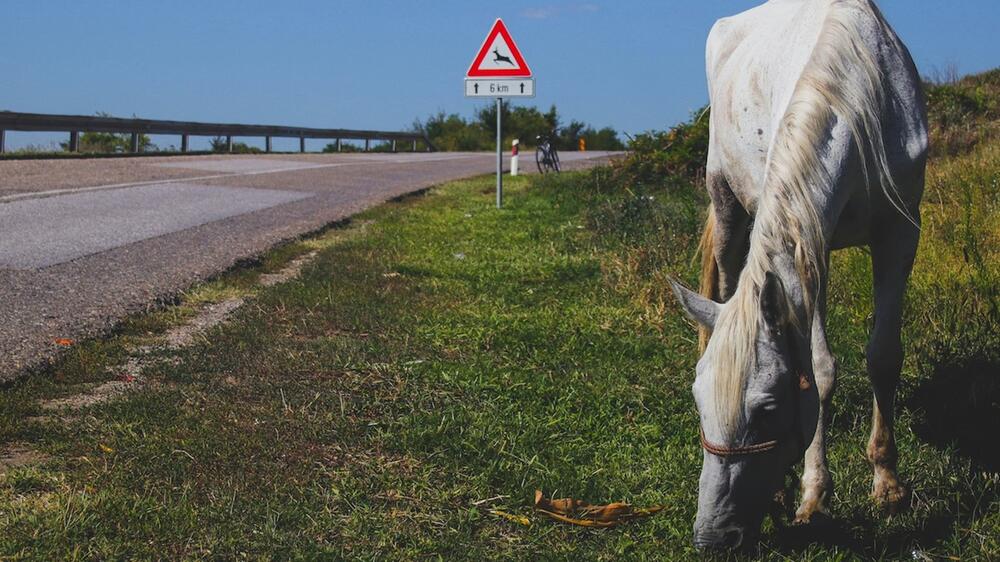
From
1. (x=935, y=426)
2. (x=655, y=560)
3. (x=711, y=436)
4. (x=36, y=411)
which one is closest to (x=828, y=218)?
(x=711, y=436)

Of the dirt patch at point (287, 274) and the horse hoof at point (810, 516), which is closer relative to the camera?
the horse hoof at point (810, 516)

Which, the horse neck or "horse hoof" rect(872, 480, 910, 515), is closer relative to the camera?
the horse neck

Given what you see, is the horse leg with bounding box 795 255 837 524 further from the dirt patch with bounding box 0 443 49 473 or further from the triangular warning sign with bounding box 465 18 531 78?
the triangular warning sign with bounding box 465 18 531 78

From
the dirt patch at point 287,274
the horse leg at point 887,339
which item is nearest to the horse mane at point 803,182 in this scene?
the horse leg at point 887,339

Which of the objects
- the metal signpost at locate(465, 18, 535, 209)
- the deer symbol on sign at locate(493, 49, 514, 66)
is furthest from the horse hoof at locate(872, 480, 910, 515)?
the deer symbol on sign at locate(493, 49, 514, 66)

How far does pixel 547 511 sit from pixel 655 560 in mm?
484

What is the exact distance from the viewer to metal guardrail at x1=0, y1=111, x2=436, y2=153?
803 inches

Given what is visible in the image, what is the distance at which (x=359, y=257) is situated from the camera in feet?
29.1

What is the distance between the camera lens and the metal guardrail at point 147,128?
20.4 metres

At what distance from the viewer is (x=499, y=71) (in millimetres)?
14133

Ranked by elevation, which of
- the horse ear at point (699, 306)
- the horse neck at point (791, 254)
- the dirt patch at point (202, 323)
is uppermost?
the horse neck at point (791, 254)

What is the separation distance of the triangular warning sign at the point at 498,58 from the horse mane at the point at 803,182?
Answer: 10197mm

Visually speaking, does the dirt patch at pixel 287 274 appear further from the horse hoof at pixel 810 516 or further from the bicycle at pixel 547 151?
the bicycle at pixel 547 151

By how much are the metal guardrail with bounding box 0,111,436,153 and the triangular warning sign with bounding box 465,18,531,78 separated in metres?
10.3
